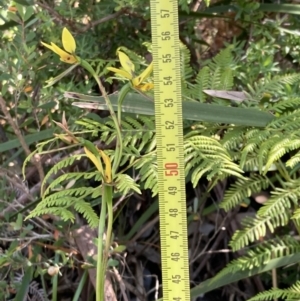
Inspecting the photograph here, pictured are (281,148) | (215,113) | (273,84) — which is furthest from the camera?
(273,84)

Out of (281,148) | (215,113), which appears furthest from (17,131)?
(281,148)

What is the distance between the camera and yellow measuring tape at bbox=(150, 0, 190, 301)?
0.91 meters

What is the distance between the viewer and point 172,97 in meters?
0.92

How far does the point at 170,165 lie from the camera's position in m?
0.93

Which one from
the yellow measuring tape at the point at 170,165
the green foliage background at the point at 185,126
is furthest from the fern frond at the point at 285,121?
the yellow measuring tape at the point at 170,165

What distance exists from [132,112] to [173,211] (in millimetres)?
286

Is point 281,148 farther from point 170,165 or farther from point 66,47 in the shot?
point 66,47

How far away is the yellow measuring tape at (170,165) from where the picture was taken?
2.99 ft

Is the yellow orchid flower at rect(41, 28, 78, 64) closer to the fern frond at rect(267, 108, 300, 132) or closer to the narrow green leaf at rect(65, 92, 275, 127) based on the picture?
the narrow green leaf at rect(65, 92, 275, 127)

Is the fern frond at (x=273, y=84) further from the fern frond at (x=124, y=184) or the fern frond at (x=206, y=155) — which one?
the fern frond at (x=124, y=184)

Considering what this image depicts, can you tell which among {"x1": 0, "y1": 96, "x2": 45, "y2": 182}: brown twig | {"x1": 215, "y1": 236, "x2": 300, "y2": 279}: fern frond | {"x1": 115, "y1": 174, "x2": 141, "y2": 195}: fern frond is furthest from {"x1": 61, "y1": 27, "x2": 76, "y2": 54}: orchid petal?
{"x1": 215, "y1": 236, "x2": 300, "y2": 279}: fern frond

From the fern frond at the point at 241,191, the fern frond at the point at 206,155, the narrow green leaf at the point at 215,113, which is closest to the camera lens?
the fern frond at the point at 206,155

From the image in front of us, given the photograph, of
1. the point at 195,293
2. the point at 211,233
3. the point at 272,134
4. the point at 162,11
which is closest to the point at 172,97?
the point at 162,11

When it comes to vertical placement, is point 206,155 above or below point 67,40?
below
